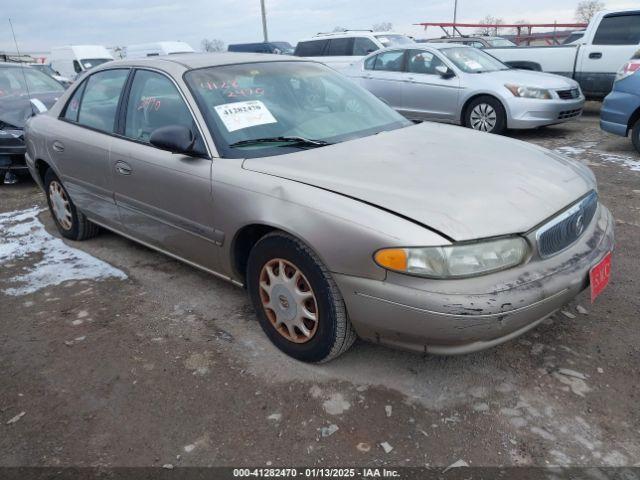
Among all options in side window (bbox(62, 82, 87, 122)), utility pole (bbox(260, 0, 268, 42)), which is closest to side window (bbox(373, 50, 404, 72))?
side window (bbox(62, 82, 87, 122))

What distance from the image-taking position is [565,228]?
2445 mm

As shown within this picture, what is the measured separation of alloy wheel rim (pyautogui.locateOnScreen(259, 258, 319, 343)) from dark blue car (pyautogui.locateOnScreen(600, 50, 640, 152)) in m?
5.66

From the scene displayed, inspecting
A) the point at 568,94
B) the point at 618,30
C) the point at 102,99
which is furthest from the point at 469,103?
the point at 102,99

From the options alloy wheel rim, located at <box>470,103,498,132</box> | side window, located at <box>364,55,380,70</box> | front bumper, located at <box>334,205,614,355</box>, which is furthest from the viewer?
side window, located at <box>364,55,380,70</box>

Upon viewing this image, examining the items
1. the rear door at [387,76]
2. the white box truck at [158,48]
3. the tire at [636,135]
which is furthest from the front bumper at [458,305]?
the white box truck at [158,48]

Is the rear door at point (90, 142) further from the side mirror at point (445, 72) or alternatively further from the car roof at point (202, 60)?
the side mirror at point (445, 72)

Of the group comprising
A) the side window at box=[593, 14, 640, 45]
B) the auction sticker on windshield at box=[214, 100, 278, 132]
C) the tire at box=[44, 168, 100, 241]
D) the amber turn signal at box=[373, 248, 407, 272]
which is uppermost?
the side window at box=[593, 14, 640, 45]

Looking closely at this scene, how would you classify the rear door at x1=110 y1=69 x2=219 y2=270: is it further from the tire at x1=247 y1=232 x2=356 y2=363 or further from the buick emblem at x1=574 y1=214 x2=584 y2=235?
the buick emblem at x1=574 y1=214 x2=584 y2=235

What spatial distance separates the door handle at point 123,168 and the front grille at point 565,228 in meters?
2.55

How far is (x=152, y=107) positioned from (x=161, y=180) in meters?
0.56

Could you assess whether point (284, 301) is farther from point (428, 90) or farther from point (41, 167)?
point (428, 90)

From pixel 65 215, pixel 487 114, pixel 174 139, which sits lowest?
pixel 65 215

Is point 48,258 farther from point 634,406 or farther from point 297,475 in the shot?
point 634,406

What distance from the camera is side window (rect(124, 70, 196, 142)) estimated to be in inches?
123
